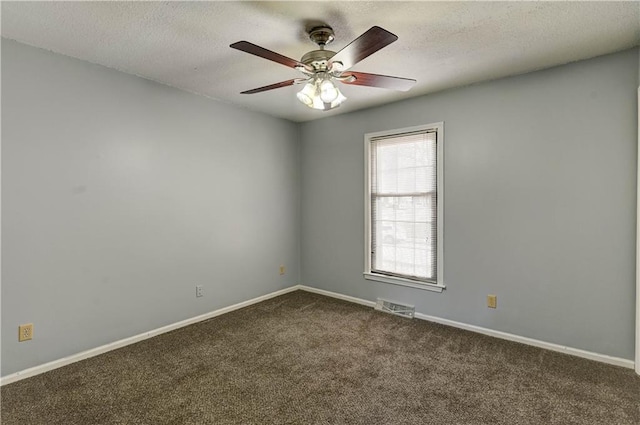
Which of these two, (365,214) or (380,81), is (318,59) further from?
(365,214)

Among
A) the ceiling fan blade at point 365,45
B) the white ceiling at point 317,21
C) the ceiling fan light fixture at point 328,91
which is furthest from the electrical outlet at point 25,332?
the ceiling fan blade at point 365,45

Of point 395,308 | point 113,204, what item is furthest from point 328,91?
point 395,308

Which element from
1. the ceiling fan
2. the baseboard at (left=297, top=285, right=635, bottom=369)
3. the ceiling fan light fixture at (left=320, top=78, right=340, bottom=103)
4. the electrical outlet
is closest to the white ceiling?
the ceiling fan

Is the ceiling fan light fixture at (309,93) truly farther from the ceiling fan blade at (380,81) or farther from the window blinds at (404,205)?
the window blinds at (404,205)

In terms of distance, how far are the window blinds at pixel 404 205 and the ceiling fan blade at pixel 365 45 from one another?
70.1 inches

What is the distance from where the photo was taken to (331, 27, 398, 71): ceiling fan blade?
1.51m

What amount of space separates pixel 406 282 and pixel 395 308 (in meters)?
0.32

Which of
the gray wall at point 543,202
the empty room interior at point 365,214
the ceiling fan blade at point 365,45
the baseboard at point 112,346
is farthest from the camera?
the gray wall at point 543,202

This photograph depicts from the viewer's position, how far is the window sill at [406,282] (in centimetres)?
329

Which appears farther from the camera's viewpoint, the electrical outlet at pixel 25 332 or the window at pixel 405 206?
the window at pixel 405 206

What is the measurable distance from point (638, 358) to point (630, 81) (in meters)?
2.01

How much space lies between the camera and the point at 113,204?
2.71 meters

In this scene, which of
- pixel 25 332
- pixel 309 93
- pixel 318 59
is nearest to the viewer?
pixel 318 59

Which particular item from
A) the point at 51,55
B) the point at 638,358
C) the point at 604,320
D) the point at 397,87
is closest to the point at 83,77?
the point at 51,55
